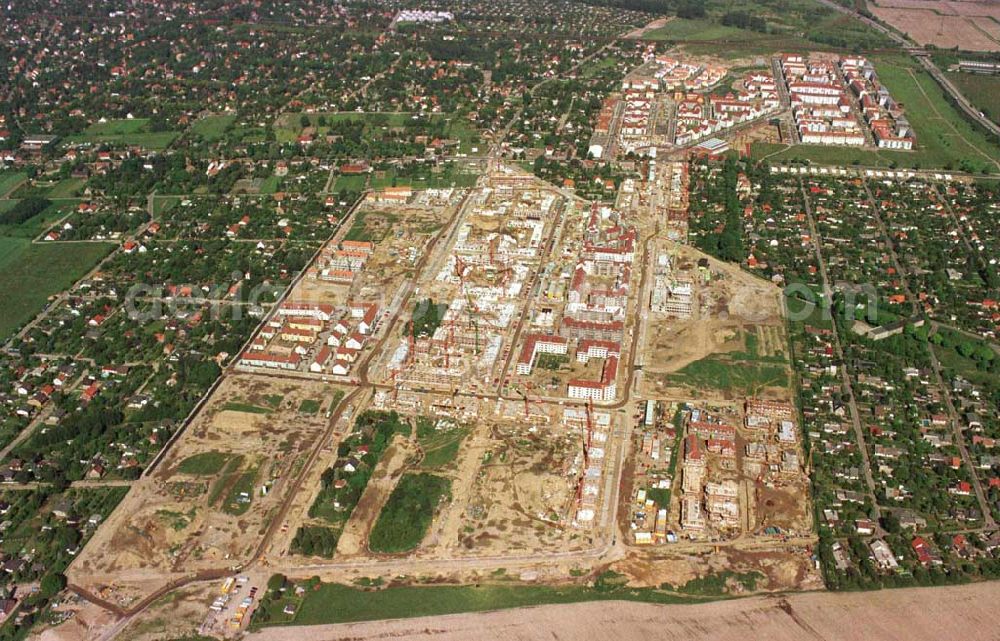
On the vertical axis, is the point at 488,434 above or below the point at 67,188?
above

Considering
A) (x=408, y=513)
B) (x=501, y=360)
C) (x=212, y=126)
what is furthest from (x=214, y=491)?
(x=212, y=126)

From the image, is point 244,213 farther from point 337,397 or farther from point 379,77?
point 379,77

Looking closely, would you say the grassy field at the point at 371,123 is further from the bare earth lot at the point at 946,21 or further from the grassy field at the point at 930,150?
the bare earth lot at the point at 946,21

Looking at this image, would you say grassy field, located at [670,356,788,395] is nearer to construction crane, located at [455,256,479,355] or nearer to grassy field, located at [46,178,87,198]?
construction crane, located at [455,256,479,355]

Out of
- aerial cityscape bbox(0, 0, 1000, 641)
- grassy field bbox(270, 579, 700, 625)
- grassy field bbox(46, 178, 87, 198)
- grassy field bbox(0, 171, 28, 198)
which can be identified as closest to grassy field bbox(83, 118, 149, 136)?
aerial cityscape bbox(0, 0, 1000, 641)

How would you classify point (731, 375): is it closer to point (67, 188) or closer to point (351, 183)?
point (351, 183)

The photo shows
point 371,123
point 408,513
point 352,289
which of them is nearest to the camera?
point 408,513
